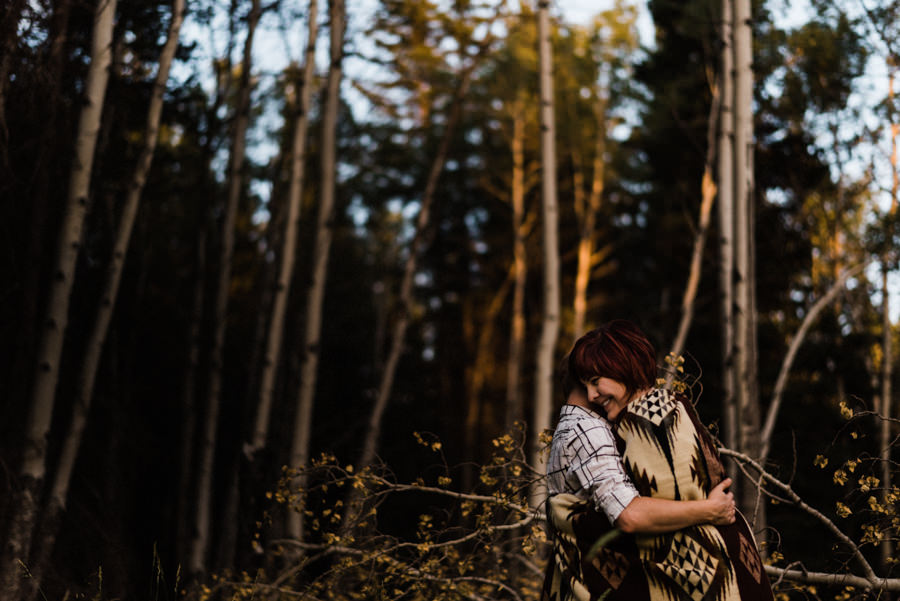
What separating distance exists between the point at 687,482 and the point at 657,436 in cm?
15

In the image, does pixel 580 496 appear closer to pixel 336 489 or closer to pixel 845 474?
pixel 845 474

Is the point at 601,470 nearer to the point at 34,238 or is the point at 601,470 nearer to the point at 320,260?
the point at 320,260

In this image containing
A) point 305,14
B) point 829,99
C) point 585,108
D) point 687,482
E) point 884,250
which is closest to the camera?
point 687,482

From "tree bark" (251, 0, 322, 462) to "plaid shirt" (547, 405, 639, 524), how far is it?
6576 mm

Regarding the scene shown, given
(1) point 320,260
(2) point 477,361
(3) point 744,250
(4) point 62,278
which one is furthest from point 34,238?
(2) point 477,361

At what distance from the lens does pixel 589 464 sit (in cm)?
239

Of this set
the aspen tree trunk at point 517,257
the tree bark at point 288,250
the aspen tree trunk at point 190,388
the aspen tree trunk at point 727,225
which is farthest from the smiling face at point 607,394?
the aspen tree trunk at point 517,257

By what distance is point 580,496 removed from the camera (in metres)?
2.48

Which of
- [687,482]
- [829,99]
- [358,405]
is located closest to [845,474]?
[687,482]

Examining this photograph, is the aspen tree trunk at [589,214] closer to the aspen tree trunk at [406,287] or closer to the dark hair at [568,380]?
the aspen tree trunk at [406,287]

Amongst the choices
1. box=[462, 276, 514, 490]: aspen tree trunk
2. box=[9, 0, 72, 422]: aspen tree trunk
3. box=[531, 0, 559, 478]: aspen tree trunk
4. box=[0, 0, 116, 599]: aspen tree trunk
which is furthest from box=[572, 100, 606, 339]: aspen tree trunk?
box=[0, 0, 116, 599]: aspen tree trunk

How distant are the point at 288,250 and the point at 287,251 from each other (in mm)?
16

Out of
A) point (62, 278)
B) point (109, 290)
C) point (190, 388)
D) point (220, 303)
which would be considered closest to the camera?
point (62, 278)

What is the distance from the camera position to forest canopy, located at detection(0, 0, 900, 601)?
5.04 metres
